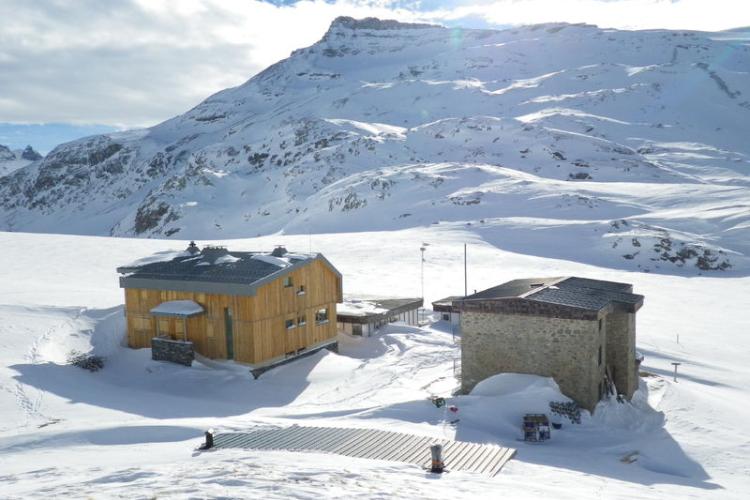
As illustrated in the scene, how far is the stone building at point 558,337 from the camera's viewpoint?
20.1 metres

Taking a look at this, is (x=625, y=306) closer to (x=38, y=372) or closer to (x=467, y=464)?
(x=467, y=464)

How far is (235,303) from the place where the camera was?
2427cm

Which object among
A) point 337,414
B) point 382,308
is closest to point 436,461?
point 337,414

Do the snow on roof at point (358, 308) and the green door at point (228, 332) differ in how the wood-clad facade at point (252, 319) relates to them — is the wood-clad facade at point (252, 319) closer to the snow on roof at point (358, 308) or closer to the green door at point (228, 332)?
the green door at point (228, 332)

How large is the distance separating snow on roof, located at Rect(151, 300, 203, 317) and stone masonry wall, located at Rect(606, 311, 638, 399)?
15947 mm

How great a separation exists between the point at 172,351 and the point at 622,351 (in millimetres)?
17322

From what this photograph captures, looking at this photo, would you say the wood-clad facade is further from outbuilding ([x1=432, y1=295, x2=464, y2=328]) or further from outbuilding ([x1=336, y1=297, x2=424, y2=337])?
outbuilding ([x1=432, y1=295, x2=464, y2=328])

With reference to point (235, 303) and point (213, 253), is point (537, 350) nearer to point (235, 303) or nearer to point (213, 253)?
point (235, 303)

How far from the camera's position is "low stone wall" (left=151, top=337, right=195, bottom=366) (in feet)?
79.2

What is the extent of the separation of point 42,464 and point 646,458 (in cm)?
1550

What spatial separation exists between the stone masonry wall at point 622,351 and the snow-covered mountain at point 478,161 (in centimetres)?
3237

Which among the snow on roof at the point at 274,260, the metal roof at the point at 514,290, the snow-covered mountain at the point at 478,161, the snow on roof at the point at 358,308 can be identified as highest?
the snow-covered mountain at the point at 478,161

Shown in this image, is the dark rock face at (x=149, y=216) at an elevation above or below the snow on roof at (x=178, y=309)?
above

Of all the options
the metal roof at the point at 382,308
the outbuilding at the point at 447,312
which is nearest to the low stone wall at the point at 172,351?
the metal roof at the point at 382,308
